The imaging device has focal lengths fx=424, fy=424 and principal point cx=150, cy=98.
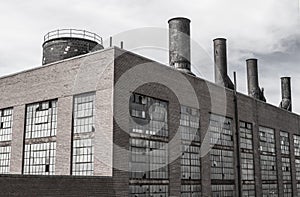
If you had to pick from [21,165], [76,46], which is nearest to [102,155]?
[21,165]

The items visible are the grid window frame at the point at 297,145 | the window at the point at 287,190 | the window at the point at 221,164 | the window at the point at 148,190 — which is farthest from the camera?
the grid window frame at the point at 297,145

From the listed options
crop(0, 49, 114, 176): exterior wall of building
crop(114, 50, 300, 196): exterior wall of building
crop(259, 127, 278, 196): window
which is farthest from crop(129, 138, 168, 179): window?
crop(259, 127, 278, 196): window

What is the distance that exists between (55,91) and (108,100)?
422cm

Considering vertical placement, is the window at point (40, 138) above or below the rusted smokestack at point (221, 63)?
below

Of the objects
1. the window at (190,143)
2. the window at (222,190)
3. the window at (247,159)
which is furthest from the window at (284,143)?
the window at (190,143)

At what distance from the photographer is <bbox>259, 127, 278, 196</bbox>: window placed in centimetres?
3566

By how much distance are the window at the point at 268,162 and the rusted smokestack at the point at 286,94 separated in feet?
27.3

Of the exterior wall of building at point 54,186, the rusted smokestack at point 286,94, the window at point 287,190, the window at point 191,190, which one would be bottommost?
the window at point 287,190

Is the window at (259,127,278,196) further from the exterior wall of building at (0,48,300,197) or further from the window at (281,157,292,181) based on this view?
the exterior wall of building at (0,48,300,197)

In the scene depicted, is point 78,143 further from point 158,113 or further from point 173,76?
point 173,76

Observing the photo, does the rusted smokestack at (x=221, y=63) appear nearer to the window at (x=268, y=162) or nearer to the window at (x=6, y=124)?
the window at (x=268, y=162)

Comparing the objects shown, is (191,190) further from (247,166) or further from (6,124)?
(6,124)

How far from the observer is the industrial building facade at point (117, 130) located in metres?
21.3

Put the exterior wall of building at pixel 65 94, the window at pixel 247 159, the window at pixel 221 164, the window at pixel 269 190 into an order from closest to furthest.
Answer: the exterior wall of building at pixel 65 94 < the window at pixel 221 164 < the window at pixel 247 159 < the window at pixel 269 190
